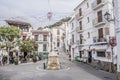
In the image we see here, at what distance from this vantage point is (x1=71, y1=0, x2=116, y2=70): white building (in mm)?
24156

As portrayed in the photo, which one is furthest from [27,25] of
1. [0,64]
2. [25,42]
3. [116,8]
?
[116,8]

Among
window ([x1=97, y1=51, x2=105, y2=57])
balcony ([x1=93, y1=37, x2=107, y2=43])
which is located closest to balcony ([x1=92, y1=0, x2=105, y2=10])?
balcony ([x1=93, y1=37, x2=107, y2=43])

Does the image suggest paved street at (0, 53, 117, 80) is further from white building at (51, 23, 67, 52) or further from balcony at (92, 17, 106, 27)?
white building at (51, 23, 67, 52)

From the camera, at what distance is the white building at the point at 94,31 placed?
2416cm

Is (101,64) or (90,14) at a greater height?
(90,14)

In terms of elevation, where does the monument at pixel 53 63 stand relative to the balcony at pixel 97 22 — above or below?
below

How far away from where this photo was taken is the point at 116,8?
47.0ft

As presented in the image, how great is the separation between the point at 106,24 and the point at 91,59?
7.35 m

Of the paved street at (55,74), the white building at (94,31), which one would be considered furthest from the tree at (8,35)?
the white building at (94,31)

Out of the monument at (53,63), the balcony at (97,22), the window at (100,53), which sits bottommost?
the monument at (53,63)

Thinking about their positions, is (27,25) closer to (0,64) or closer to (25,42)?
(25,42)

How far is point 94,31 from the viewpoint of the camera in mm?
28312

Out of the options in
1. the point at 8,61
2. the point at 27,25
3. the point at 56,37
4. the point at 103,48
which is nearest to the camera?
the point at 103,48

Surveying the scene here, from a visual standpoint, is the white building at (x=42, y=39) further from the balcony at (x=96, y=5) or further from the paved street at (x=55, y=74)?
the paved street at (x=55, y=74)
